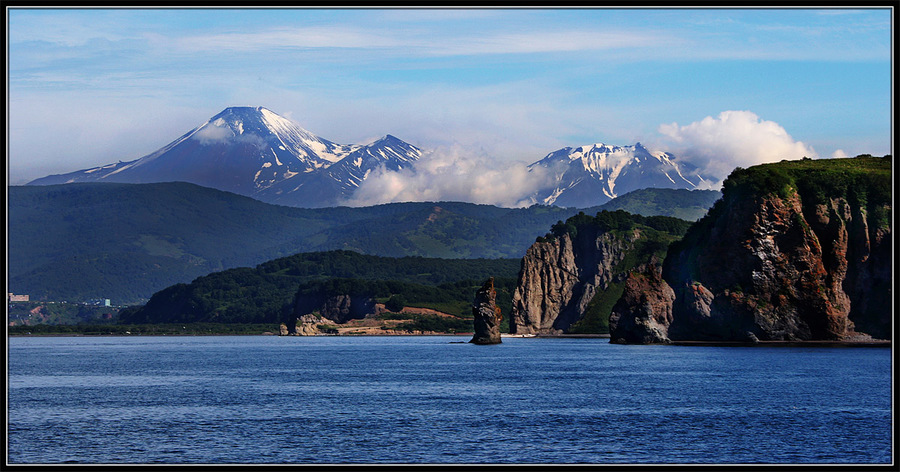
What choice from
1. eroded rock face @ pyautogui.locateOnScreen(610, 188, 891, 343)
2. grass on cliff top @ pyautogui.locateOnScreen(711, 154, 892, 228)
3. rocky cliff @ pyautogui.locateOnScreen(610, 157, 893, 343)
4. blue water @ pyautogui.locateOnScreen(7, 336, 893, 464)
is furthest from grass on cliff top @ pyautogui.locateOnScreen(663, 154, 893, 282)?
blue water @ pyautogui.locateOnScreen(7, 336, 893, 464)

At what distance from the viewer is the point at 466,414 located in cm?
8150

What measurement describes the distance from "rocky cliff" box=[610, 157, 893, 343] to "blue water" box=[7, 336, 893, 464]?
43968mm

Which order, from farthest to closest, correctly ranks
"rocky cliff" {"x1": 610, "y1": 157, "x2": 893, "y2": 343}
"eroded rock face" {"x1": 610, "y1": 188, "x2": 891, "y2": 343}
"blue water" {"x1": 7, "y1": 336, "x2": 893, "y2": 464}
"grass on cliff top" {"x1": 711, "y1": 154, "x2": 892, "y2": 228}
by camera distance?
"grass on cliff top" {"x1": 711, "y1": 154, "x2": 892, "y2": 228}, "rocky cliff" {"x1": 610, "y1": 157, "x2": 893, "y2": 343}, "eroded rock face" {"x1": 610, "y1": 188, "x2": 891, "y2": 343}, "blue water" {"x1": 7, "y1": 336, "x2": 893, "y2": 464}

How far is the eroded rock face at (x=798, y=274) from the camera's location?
185 meters

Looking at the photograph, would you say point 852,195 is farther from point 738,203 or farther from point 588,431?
point 588,431

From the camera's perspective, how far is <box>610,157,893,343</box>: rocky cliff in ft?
606

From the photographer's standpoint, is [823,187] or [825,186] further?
[825,186]

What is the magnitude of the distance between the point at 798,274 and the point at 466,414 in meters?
121

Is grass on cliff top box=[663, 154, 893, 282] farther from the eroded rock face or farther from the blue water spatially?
the blue water

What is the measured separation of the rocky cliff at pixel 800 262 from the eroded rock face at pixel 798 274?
0.18 meters

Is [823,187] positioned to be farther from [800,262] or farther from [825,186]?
[800,262]

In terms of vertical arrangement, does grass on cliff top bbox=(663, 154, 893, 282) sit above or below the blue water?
above

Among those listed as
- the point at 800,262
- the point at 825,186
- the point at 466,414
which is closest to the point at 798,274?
the point at 800,262

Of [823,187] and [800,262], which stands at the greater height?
[823,187]
